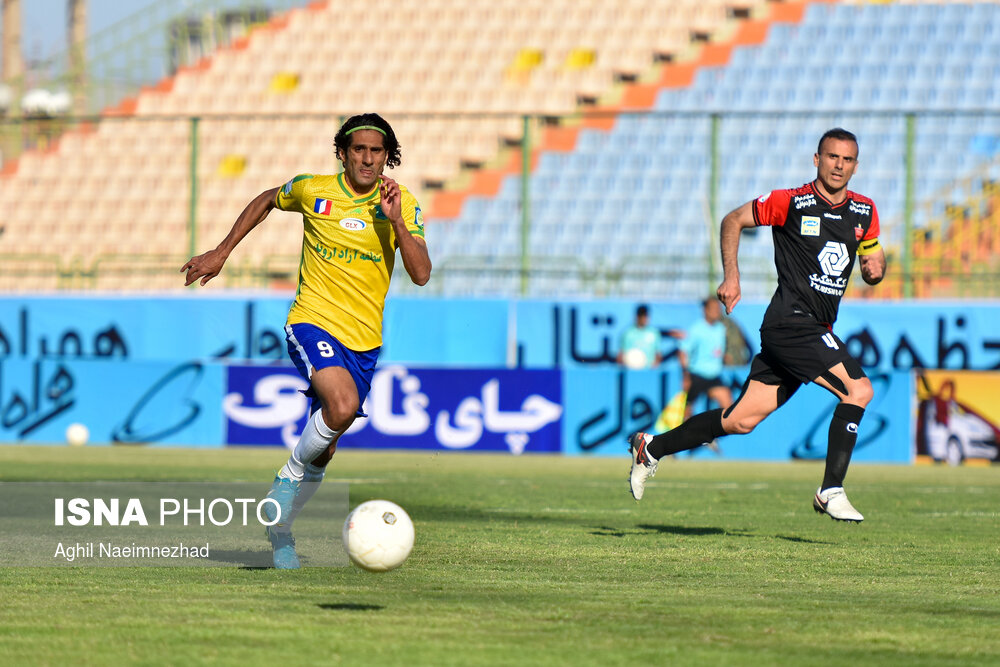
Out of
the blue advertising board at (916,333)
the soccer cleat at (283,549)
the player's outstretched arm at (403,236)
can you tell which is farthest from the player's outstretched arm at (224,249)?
the blue advertising board at (916,333)

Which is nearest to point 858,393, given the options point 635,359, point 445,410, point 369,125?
point 369,125

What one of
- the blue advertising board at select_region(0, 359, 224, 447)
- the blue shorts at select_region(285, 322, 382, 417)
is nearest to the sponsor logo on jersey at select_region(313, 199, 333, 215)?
the blue shorts at select_region(285, 322, 382, 417)

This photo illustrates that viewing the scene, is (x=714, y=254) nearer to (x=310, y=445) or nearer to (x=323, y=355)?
(x=323, y=355)

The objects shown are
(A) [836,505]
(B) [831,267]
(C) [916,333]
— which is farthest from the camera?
(C) [916,333]

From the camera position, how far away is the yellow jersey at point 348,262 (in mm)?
6996

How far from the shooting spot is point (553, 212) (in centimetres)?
2477

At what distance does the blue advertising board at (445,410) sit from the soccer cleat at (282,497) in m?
11.2

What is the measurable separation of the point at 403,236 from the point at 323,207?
0.59m

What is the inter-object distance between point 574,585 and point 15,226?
23773 mm

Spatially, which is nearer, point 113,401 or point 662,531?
point 662,531

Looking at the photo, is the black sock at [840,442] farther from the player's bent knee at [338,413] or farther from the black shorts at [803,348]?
the player's bent knee at [338,413]

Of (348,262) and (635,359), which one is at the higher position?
(348,262)

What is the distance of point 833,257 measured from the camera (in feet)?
27.0

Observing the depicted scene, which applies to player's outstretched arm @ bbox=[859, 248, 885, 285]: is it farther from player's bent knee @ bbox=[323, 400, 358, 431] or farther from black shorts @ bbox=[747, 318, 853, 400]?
player's bent knee @ bbox=[323, 400, 358, 431]
